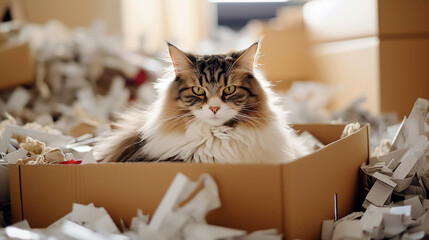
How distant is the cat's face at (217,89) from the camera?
119 cm

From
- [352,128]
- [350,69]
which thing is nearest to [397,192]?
[352,128]

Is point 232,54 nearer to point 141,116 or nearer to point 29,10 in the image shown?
point 141,116

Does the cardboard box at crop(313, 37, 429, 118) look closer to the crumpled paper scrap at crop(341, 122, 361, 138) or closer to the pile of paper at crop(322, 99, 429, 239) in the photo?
the pile of paper at crop(322, 99, 429, 239)

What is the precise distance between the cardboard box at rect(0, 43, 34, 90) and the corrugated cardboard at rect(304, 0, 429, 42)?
187 cm

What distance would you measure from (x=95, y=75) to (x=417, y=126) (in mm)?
1985

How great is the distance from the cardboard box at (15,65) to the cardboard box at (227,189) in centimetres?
141

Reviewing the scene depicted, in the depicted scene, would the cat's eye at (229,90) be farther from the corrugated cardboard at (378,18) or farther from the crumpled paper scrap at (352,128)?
the corrugated cardboard at (378,18)

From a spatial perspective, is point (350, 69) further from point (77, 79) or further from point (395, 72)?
point (77, 79)

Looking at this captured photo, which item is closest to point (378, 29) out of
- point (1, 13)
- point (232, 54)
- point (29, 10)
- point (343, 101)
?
point (343, 101)

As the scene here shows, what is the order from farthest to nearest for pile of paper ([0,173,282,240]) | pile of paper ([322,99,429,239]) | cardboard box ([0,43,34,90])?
cardboard box ([0,43,34,90]) → pile of paper ([322,99,429,239]) → pile of paper ([0,173,282,240])

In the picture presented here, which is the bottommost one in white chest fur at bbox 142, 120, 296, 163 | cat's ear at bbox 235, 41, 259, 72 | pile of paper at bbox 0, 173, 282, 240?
pile of paper at bbox 0, 173, 282, 240

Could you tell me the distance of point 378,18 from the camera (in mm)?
2398

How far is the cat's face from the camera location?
3.90 feet

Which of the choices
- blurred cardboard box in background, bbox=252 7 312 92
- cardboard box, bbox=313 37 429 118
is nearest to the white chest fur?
cardboard box, bbox=313 37 429 118
